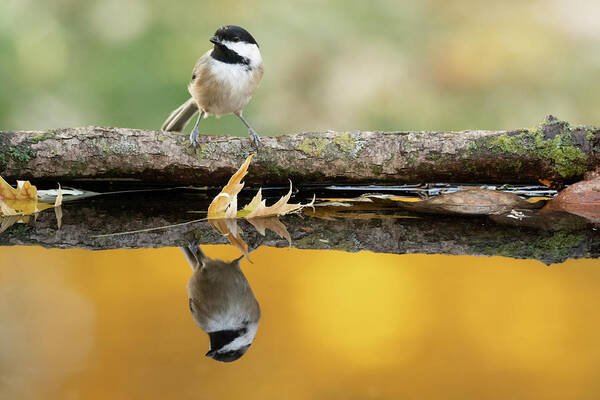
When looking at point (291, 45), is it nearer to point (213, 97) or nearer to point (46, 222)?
point (213, 97)

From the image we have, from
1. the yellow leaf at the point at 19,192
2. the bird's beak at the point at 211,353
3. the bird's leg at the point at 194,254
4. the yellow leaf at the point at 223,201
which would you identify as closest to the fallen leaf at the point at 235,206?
the yellow leaf at the point at 223,201

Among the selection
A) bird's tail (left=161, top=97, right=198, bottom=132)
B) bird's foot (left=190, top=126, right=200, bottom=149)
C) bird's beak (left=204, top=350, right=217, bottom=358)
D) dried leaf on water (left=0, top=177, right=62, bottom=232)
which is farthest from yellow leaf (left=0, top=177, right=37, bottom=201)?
bird's beak (left=204, top=350, right=217, bottom=358)

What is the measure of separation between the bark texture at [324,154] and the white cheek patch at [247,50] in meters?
0.40

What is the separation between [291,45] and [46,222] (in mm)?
3059

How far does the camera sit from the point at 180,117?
3287mm

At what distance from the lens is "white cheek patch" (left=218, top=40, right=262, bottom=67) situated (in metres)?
2.85

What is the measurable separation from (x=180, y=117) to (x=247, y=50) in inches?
23.9

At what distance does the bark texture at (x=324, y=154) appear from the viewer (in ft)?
8.86

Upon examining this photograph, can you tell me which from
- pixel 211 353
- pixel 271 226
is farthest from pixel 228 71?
pixel 211 353

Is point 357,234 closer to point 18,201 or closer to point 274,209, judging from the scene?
point 274,209

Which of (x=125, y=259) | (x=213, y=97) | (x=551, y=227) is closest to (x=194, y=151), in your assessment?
(x=213, y=97)

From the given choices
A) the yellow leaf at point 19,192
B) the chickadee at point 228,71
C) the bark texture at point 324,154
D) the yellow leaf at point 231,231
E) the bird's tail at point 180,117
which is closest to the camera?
the yellow leaf at point 231,231

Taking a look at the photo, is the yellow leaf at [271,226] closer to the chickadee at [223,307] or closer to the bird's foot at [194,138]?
the chickadee at [223,307]

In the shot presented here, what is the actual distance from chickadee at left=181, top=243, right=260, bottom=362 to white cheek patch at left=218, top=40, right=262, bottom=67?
1472 millimetres
